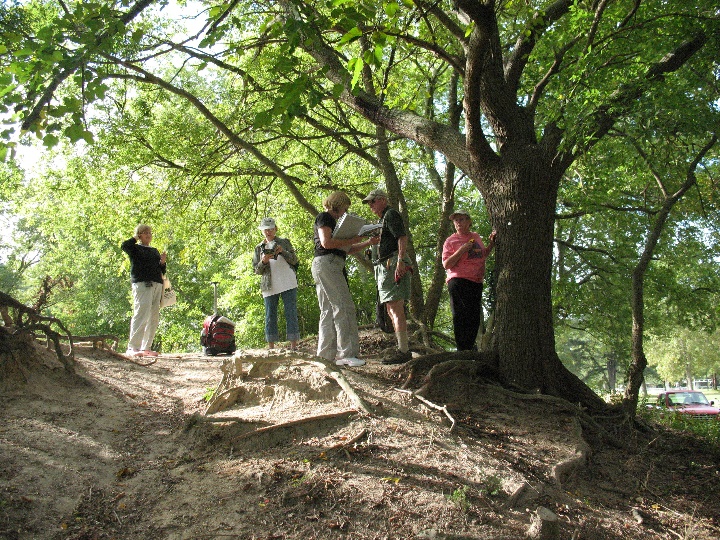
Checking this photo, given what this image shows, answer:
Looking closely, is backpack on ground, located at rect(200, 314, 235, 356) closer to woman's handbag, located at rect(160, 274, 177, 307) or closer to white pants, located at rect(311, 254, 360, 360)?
woman's handbag, located at rect(160, 274, 177, 307)

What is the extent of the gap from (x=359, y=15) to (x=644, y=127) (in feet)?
11.7

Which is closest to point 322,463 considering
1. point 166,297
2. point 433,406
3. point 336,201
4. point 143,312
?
point 433,406

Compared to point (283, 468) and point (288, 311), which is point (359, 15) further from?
point (288, 311)

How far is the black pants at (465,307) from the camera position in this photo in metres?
6.50

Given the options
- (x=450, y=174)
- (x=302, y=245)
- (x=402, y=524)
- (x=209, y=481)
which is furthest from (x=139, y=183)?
(x=402, y=524)

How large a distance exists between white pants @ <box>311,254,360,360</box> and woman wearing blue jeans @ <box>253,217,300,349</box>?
1.15 meters

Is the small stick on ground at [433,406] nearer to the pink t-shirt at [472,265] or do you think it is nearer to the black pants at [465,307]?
the black pants at [465,307]

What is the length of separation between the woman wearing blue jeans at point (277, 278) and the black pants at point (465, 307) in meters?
2.09

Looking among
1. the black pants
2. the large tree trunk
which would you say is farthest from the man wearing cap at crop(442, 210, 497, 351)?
the large tree trunk

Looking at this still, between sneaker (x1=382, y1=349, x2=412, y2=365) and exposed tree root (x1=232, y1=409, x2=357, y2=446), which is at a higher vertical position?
sneaker (x1=382, y1=349, x2=412, y2=365)

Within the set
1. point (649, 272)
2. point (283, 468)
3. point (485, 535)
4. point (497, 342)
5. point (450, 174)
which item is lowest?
point (485, 535)

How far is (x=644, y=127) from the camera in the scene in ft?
17.1

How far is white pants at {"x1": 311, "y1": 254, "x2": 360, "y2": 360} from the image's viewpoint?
5.95 m

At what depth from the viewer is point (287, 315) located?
7098 mm
